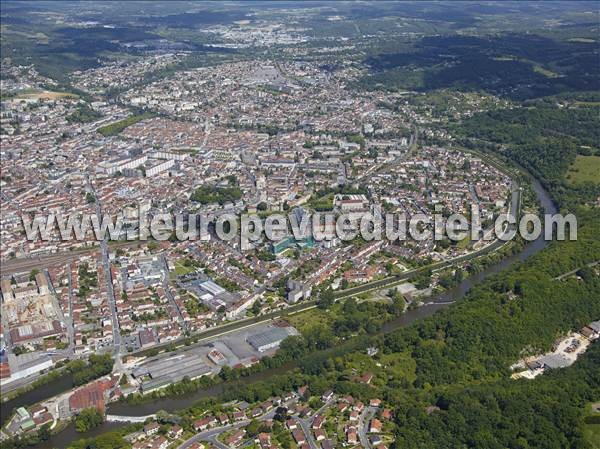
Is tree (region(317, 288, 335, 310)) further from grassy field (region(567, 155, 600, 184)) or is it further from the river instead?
grassy field (region(567, 155, 600, 184))

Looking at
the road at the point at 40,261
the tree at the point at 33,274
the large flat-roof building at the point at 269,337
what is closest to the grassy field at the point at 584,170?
the large flat-roof building at the point at 269,337

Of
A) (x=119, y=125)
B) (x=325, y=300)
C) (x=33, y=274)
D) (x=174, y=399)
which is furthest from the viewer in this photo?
(x=119, y=125)

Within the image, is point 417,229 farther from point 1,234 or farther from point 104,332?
point 1,234

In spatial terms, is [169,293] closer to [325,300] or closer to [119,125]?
[325,300]

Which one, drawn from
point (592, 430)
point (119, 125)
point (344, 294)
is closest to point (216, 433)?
point (344, 294)

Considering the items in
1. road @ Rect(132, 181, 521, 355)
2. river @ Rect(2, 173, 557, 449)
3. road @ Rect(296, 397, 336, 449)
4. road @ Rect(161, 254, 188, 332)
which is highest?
road @ Rect(296, 397, 336, 449)

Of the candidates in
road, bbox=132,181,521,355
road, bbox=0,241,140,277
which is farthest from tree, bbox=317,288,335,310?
road, bbox=0,241,140,277

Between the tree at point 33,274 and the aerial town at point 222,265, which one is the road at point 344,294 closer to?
the aerial town at point 222,265

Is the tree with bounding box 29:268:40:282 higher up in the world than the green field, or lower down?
lower down
